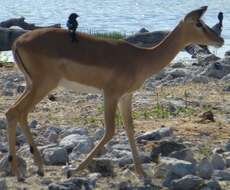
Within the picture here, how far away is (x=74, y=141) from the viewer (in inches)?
364

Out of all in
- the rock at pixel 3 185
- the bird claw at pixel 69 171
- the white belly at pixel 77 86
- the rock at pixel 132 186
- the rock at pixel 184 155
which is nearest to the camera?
the rock at pixel 3 185

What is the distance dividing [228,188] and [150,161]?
1218mm

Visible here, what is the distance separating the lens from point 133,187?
25.6 feet

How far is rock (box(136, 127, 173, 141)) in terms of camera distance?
975 centimetres

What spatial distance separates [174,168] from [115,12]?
3362cm

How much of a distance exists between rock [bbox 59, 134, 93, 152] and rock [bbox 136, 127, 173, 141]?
0.72m

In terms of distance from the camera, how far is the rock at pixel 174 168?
799cm

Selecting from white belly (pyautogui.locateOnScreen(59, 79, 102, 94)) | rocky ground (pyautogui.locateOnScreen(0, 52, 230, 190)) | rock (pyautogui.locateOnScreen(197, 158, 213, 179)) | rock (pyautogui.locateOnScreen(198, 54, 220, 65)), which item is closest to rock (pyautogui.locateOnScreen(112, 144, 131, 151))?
rocky ground (pyautogui.locateOnScreen(0, 52, 230, 190))

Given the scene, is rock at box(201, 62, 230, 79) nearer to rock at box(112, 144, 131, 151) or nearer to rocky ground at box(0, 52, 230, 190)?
rocky ground at box(0, 52, 230, 190)

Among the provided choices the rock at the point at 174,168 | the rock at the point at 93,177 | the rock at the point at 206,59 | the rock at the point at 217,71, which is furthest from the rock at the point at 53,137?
the rock at the point at 206,59

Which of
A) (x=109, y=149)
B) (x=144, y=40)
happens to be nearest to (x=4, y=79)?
(x=109, y=149)

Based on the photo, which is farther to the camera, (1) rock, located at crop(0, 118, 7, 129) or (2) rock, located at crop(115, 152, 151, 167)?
(1) rock, located at crop(0, 118, 7, 129)

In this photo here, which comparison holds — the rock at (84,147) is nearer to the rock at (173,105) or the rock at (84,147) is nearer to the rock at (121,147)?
the rock at (121,147)

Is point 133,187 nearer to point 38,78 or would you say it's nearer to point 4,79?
point 38,78
